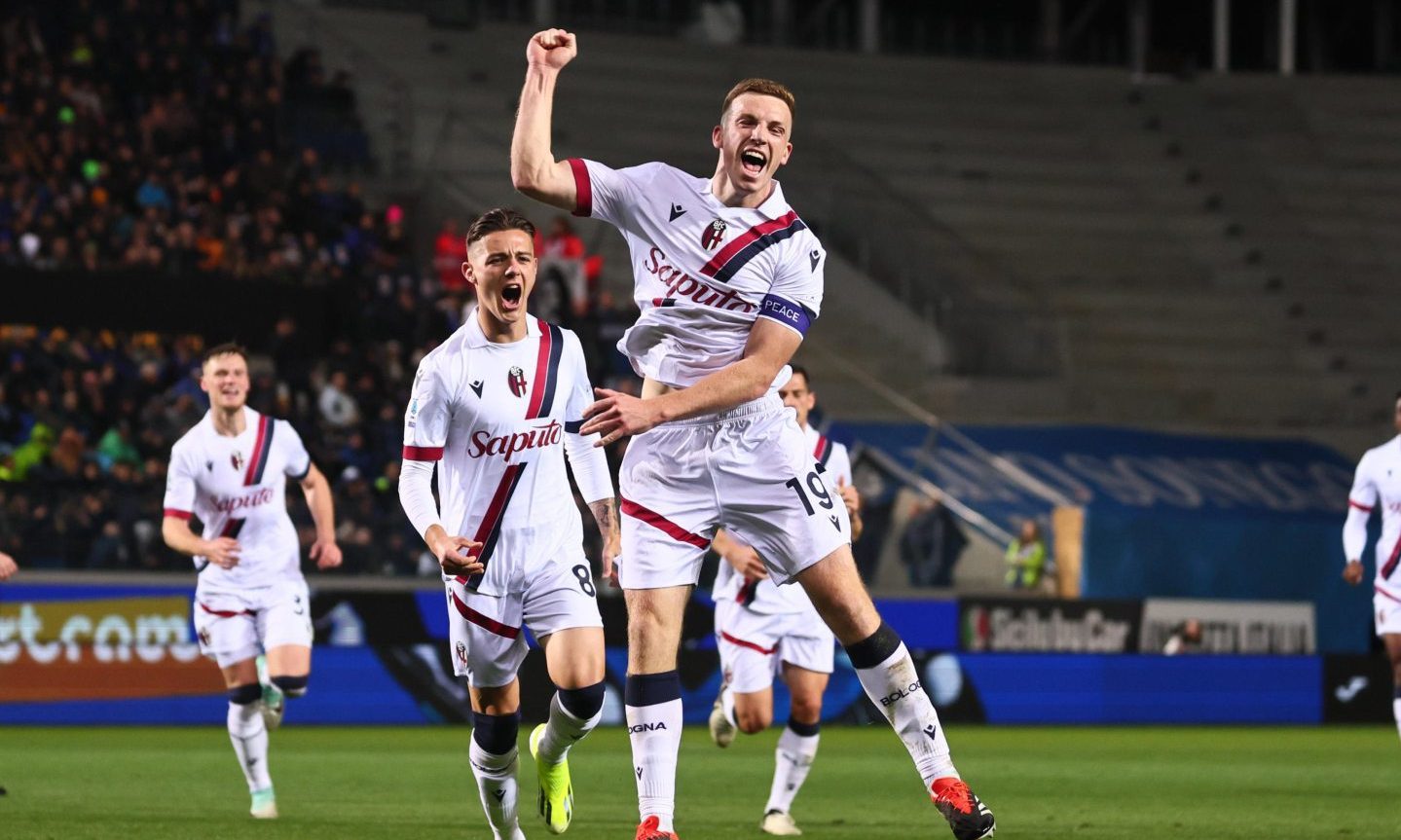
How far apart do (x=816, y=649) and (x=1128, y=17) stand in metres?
34.6

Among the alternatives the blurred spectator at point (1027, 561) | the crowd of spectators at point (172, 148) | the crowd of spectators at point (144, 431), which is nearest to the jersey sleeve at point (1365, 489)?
the blurred spectator at point (1027, 561)

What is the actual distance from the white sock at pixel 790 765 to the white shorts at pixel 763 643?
0.80 m

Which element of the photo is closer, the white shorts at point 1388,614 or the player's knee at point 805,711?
the player's knee at point 805,711

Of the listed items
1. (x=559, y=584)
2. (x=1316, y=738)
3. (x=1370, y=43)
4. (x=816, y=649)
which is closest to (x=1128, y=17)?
(x=1370, y=43)

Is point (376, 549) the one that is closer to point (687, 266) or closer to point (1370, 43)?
point (687, 266)

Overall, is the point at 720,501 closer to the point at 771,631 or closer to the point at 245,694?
the point at 771,631

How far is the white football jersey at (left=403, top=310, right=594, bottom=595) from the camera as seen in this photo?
9086mm

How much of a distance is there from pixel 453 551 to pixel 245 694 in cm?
461

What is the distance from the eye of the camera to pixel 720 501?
808 centimetres

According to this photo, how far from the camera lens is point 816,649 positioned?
1259 cm

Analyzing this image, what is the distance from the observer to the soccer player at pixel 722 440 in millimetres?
7934

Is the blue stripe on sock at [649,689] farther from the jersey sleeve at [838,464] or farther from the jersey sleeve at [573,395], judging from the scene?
the jersey sleeve at [838,464]

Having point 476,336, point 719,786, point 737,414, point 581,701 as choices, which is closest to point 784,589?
point 719,786

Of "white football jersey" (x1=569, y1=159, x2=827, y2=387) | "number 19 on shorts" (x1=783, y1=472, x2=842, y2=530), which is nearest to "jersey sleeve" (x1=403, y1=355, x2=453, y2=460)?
"white football jersey" (x1=569, y1=159, x2=827, y2=387)
